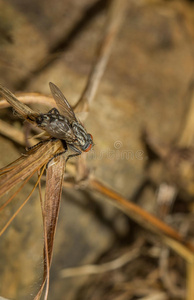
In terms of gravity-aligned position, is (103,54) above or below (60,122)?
above

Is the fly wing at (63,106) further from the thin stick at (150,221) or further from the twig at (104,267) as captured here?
the twig at (104,267)

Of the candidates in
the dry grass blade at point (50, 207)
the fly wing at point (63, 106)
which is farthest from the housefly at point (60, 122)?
the dry grass blade at point (50, 207)

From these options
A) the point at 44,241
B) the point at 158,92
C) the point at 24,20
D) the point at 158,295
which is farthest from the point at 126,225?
the point at 24,20

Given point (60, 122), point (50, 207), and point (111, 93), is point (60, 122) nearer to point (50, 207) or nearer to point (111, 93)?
point (50, 207)

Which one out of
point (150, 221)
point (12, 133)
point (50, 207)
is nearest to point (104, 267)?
point (150, 221)

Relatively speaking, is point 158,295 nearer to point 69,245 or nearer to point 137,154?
point 69,245

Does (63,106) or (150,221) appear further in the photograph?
(150,221)

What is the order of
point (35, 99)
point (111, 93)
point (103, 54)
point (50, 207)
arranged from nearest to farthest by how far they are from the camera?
point (50, 207) → point (35, 99) → point (103, 54) → point (111, 93)

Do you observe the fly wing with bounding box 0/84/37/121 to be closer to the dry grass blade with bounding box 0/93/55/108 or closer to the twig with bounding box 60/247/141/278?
the dry grass blade with bounding box 0/93/55/108
